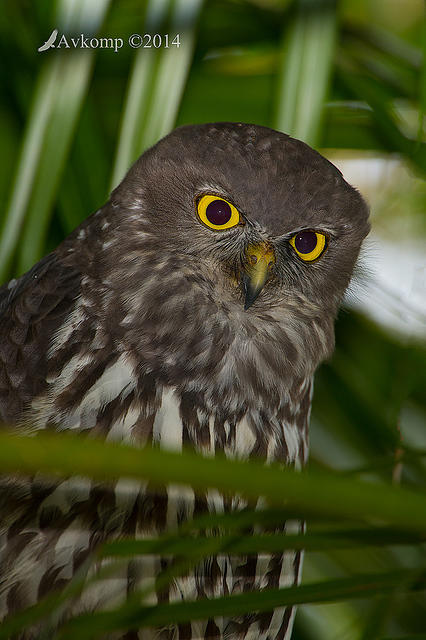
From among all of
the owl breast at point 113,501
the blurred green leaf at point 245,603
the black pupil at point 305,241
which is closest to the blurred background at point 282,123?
the black pupil at point 305,241

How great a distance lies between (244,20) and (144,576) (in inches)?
36.6

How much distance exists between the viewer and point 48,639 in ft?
3.57

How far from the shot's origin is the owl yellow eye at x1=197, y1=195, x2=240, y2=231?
1172 millimetres

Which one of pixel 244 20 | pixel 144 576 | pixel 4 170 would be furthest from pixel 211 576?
pixel 244 20

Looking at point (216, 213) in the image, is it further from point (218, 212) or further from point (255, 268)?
point (255, 268)

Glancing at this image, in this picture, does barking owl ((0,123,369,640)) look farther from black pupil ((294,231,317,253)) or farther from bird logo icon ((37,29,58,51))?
bird logo icon ((37,29,58,51))

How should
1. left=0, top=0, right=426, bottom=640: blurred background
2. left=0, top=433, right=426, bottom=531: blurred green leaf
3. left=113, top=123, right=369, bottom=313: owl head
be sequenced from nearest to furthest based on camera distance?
left=0, top=433, right=426, bottom=531: blurred green leaf → left=0, top=0, right=426, bottom=640: blurred background → left=113, top=123, right=369, bottom=313: owl head

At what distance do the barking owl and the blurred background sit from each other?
7 cm

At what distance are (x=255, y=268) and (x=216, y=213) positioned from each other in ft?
0.37

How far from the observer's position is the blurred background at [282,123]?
1042 millimetres

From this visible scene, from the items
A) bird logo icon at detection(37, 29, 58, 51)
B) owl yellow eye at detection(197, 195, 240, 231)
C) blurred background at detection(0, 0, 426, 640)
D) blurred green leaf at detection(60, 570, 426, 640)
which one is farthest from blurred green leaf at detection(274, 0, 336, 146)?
blurred green leaf at detection(60, 570, 426, 640)

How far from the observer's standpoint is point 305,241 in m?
1.24

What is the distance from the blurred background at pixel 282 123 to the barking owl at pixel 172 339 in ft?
0.24

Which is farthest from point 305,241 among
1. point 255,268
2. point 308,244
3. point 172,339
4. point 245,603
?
point 245,603
